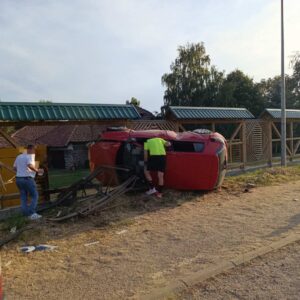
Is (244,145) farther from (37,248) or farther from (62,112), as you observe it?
(37,248)

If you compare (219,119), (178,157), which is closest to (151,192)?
(178,157)

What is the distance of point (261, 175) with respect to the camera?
13742 millimetres

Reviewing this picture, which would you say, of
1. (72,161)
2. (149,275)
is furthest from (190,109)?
(72,161)

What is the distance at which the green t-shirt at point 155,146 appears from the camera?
32.4 feet

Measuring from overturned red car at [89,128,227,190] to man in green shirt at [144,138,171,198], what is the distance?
0.23 meters

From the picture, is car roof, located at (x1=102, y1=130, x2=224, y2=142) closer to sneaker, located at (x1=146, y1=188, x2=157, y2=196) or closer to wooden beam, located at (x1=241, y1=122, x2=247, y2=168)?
sneaker, located at (x1=146, y1=188, x2=157, y2=196)

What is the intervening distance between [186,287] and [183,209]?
4325mm

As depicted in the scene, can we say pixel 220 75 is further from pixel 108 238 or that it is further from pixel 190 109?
pixel 108 238

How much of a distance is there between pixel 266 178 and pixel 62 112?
21.6 feet

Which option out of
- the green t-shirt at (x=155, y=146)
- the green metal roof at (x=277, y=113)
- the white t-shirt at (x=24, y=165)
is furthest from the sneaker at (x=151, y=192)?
the green metal roof at (x=277, y=113)

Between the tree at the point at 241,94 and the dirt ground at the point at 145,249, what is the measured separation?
3528 centimetres

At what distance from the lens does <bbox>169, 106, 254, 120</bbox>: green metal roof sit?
14134 millimetres

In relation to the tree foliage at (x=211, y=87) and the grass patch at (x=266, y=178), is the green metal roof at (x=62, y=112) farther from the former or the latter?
Result: the tree foliage at (x=211, y=87)

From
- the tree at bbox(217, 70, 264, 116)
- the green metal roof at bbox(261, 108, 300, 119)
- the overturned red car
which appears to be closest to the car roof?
the overturned red car
